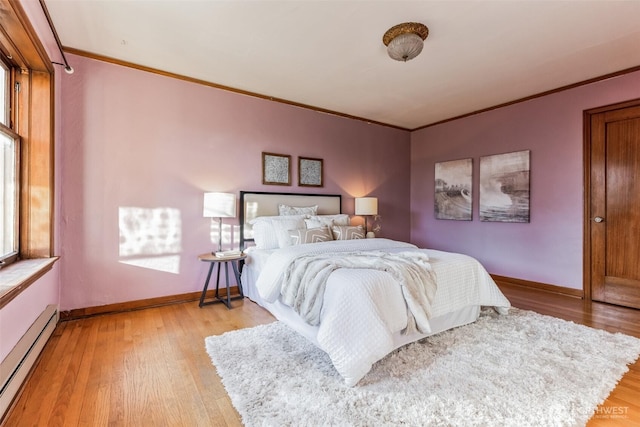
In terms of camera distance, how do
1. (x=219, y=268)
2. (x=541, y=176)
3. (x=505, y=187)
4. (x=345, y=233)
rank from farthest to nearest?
(x=505, y=187) < (x=541, y=176) < (x=345, y=233) < (x=219, y=268)

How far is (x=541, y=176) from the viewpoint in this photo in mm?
3996

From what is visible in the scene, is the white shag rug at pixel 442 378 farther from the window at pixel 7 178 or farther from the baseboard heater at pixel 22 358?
the window at pixel 7 178

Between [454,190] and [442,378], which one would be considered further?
[454,190]

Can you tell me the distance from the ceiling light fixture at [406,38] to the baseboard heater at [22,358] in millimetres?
3405

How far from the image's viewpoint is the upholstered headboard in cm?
386

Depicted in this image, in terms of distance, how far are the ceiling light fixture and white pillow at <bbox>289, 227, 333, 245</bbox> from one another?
197cm

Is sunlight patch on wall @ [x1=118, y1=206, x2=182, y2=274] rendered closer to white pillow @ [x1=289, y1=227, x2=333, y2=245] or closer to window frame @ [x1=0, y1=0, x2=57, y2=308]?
window frame @ [x1=0, y1=0, x2=57, y2=308]

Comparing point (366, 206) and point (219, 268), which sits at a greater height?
point (366, 206)

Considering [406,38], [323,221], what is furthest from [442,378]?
[406,38]

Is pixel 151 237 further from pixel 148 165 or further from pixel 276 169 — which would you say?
pixel 276 169

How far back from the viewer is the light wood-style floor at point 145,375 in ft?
5.13

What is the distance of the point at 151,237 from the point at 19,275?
1.40 meters

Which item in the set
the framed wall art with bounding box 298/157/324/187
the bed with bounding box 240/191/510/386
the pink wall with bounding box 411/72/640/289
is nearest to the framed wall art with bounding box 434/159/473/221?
the pink wall with bounding box 411/72/640/289

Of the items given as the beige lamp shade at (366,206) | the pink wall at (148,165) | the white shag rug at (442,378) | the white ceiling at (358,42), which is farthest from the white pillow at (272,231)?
the white ceiling at (358,42)
